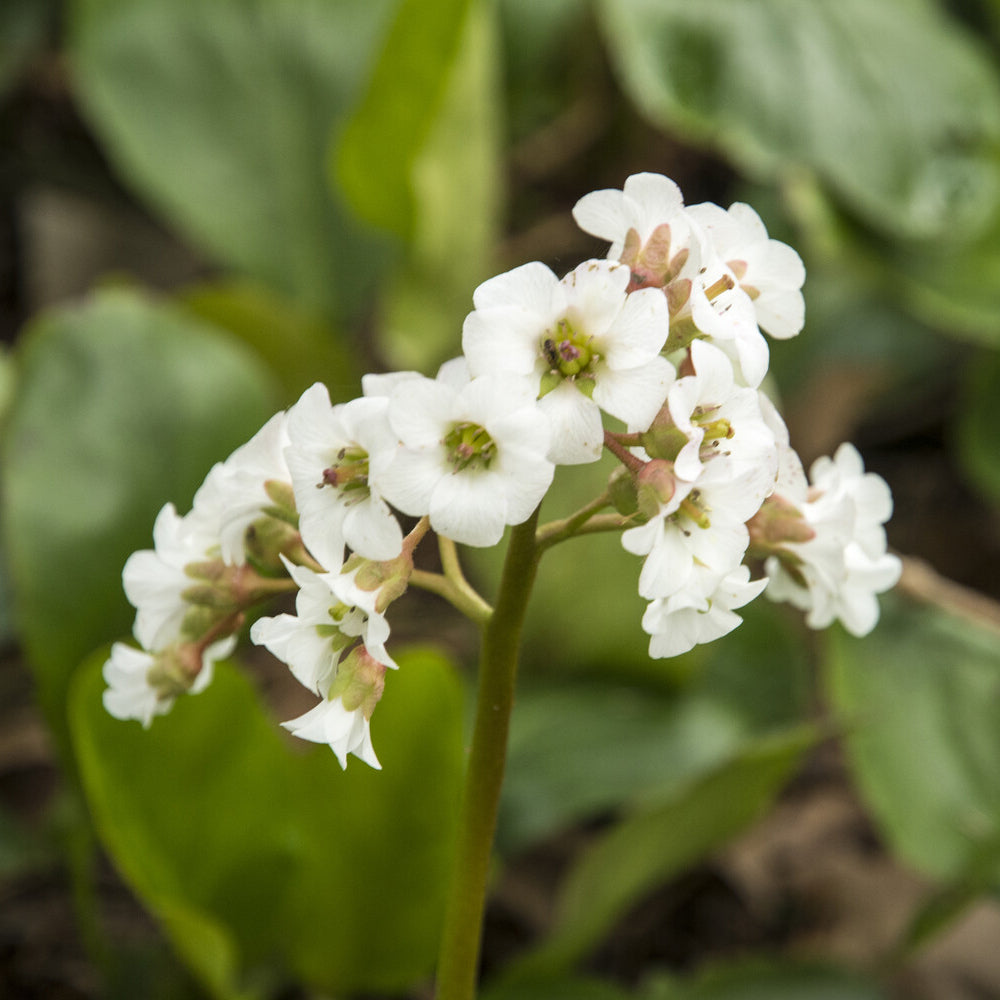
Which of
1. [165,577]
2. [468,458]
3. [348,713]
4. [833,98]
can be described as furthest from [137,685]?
[833,98]

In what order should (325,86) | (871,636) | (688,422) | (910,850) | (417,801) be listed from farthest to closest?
(325,86), (871,636), (910,850), (417,801), (688,422)

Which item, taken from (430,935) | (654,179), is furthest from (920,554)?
(654,179)

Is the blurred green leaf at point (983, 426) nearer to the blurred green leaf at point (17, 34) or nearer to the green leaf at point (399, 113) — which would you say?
the green leaf at point (399, 113)

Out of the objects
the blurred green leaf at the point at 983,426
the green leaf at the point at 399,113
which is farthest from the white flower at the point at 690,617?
the blurred green leaf at the point at 983,426

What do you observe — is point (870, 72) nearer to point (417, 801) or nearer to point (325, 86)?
point (325, 86)

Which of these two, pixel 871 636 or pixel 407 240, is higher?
pixel 407 240

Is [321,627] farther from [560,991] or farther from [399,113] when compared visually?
[399,113]
